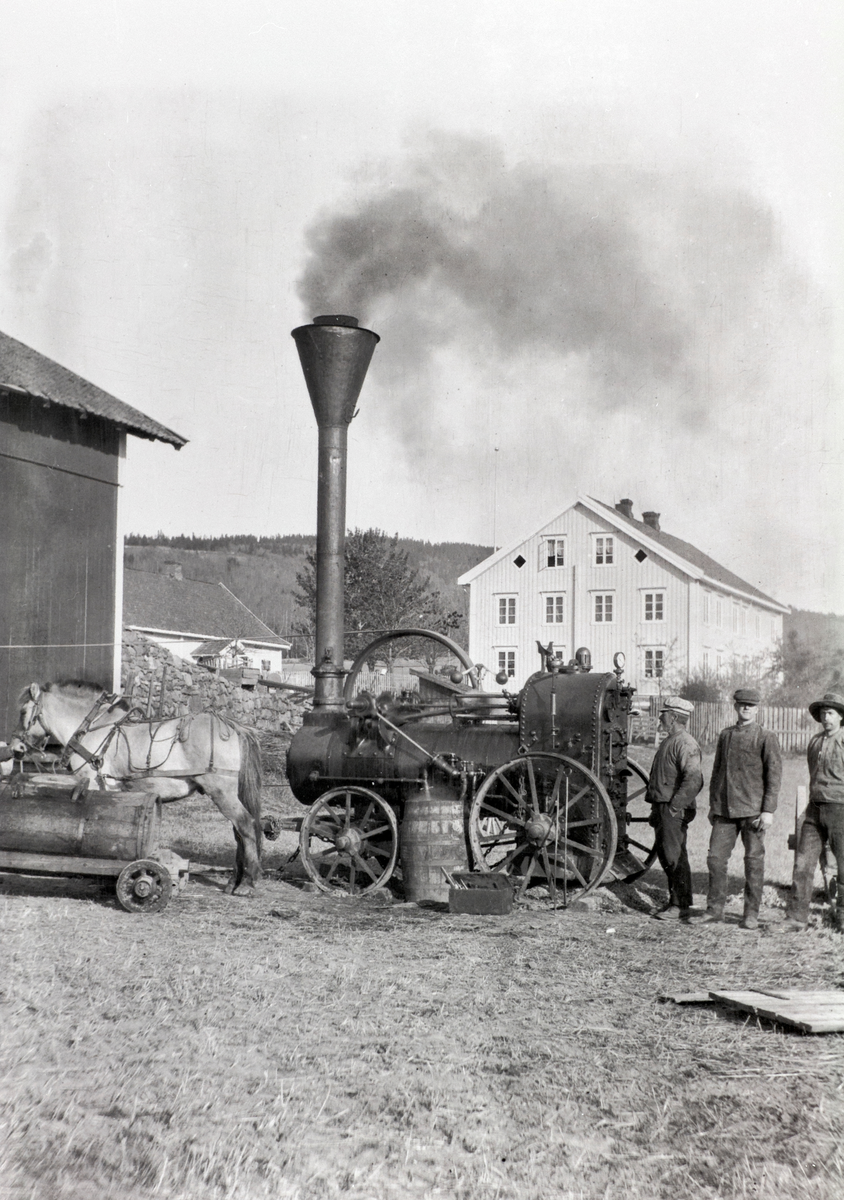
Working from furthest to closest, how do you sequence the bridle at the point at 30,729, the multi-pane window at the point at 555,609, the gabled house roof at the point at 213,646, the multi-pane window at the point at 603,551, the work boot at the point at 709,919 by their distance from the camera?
the gabled house roof at the point at 213,646
the multi-pane window at the point at 603,551
the multi-pane window at the point at 555,609
the bridle at the point at 30,729
the work boot at the point at 709,919

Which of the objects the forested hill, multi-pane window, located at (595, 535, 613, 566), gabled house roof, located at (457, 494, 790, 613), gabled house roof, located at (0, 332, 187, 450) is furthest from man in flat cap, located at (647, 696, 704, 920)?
multi-pane window, located at (595, 535, 613, 566)

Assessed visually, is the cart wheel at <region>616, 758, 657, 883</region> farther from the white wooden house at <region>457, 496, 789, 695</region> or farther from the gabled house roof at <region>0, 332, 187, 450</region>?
the white wooden house at <region>457, 496, 789, 695</region>

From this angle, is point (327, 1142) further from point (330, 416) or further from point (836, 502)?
point (330, 416)

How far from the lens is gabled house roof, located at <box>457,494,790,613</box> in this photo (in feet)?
90.4

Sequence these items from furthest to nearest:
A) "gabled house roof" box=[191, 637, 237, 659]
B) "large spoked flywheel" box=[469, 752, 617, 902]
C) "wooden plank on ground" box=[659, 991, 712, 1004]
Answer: "gabled house roof" box=[191, 637, 237, 659] → "large spoked flywheel" box=[469, 752, 617, 902] → "wooden plank on ground" box=[659, 991, 712, 1004]

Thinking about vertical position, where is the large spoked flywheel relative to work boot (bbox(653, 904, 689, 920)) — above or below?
above

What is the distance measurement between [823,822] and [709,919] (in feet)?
3.54

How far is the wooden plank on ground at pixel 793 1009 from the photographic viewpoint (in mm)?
5184

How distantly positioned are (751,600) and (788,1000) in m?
23.7

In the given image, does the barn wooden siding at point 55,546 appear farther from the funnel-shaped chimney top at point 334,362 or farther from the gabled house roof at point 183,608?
the gabled house roof at point 183,608

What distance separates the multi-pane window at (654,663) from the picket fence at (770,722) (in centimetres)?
174

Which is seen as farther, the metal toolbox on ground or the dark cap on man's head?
the metal toolbox on ground

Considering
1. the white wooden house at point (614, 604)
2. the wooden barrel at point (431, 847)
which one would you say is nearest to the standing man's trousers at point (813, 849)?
the wooden barrel at point (431, 847)

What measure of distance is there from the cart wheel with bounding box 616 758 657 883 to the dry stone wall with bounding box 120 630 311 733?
606cm
